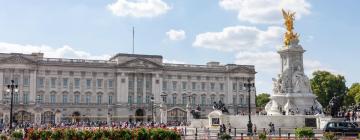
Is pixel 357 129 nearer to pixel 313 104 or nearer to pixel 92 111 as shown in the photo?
pixel 313 104

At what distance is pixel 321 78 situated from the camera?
317ft

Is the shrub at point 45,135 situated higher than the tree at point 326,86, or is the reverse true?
the tree at point 326,86

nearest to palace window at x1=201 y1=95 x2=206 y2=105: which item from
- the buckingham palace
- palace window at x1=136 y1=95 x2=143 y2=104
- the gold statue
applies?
the buckingham palace

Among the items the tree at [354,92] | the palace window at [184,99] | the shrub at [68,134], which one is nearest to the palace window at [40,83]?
the palace window at [184,99]

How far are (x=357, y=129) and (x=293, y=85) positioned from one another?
50.5 feet

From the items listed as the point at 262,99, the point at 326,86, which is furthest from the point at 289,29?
the point at 262,99

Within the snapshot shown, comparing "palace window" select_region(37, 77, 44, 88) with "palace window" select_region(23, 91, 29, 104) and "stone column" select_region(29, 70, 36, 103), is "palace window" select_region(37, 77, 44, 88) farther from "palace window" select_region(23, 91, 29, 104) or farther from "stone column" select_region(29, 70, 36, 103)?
"palace window" select_region(23, 91, 29, 104)

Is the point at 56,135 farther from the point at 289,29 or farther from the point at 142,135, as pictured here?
the point at 289,29

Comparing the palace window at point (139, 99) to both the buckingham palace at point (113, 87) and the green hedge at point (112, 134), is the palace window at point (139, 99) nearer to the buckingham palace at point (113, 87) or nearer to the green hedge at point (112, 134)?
the buckingham palace at point (113, 87)

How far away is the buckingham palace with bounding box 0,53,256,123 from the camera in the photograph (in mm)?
91438

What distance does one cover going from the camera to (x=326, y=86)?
315ft

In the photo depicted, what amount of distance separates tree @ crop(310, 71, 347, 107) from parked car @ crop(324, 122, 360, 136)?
189ft

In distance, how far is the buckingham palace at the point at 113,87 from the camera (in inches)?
3600

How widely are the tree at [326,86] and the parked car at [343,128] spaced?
189 feet
